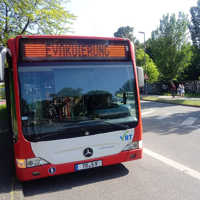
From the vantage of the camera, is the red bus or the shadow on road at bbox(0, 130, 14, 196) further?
the shadow on road at bbox(0, 130, 14, 196)

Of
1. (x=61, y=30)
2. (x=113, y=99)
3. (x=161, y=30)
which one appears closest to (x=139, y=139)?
(x=113, y=99)

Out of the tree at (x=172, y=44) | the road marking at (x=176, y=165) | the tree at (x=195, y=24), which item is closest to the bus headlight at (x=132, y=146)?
the road marking at (x=176, y=165)

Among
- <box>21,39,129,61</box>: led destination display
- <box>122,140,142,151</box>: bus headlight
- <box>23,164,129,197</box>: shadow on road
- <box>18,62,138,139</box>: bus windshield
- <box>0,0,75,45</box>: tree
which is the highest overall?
<box>0,0,75,45</box>: tree

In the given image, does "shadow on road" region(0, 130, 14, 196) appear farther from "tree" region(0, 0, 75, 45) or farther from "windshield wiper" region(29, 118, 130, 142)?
"tree" region(0, 0, 75, 45)

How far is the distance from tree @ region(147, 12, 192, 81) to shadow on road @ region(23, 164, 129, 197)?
25.4 metres

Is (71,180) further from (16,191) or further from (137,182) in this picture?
(137,182)

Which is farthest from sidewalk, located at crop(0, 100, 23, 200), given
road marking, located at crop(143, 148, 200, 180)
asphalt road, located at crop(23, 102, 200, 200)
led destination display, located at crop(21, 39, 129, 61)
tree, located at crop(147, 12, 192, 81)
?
tree, located at crop(147, 12, 192, 81)

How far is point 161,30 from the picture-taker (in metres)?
29.0

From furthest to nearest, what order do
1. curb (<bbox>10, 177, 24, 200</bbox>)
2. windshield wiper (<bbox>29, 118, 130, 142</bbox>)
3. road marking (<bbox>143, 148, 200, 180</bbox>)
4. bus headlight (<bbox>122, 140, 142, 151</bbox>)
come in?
1. bus headlight (<bbox>122, 140, 142, 151</bbox>)
2. road marking (<bbox>143, 148, 200, 180</bbox>)
3. windshield wiper (<bbox>29, 118, 130, 142</bbox>)
4. curb (<bbox>10, 177, 24, 200</bbox>)

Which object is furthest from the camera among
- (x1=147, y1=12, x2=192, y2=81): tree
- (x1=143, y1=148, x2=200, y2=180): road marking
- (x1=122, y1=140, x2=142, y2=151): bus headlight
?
(x1=147, y1=12, x2=192, y2=81): tree

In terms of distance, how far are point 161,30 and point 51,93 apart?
1059 inches

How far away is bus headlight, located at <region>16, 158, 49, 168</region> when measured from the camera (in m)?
4.39

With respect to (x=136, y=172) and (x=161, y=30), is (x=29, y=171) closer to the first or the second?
(x=136, y=172)

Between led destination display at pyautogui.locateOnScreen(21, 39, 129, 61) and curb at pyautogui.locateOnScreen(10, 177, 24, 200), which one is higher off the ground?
led destination display at pyautogui.locateOnScreen(21, 39, 129, 61)
